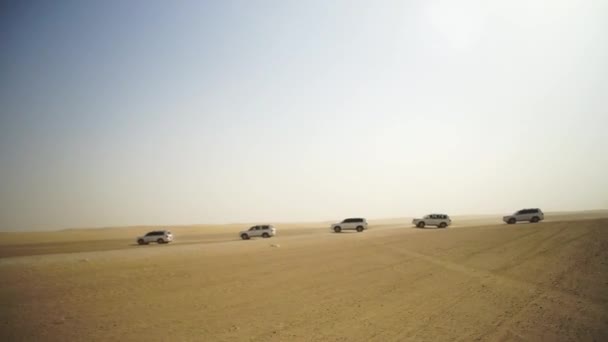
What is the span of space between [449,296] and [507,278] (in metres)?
4.03

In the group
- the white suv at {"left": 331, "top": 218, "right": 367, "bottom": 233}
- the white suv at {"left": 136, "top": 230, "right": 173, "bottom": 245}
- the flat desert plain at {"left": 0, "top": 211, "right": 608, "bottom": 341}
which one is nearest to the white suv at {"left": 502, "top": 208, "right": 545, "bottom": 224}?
the white suv at {"left": 331, "top": 218, "right": 367, "bottom": 233}

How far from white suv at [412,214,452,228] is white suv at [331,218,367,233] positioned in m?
8.37

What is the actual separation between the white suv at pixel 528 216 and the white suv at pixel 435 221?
7.99 m

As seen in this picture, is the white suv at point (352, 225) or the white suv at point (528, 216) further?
the white suv at point (352, 225)

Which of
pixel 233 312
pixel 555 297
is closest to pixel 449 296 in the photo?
pixel 555 297

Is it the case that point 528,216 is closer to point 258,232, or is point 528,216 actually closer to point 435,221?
point 435,221

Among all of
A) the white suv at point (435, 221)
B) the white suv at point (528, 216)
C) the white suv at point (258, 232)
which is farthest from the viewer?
the white suv at point (435, 221)

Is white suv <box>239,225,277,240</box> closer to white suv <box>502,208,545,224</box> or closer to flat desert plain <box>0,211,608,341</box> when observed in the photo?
flat desert plain <box>0,211,608,341</box>

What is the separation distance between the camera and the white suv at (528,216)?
140 feet

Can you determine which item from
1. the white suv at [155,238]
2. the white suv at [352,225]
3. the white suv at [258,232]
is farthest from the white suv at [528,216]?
the white suv at [155,238]

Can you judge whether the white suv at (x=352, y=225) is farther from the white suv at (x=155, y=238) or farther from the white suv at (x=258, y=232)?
the white suv at (x=155, y=238)

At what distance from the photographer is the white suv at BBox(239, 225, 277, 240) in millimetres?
41344

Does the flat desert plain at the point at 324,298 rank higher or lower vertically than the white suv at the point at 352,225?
lower

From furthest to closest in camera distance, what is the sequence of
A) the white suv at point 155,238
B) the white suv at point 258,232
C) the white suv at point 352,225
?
the white suv at point 352,225
the white suv at point 258,232
the white suv at point 155,238
